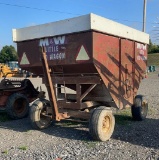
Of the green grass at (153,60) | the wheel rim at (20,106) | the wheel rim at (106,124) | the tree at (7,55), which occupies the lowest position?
the wheel rim at (106,124)

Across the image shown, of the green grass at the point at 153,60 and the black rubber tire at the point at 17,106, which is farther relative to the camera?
the green grass at the point at 153,60

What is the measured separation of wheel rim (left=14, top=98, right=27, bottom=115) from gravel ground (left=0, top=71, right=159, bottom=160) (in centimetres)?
89

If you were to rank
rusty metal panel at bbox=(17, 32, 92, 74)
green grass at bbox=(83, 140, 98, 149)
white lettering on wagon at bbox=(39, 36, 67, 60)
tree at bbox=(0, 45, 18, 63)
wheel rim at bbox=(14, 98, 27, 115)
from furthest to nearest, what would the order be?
tree at bbox=(0, 45, 18, 63) < wheel rim at bbox=(14, 98, 27, 115) < white lettering on wagon at bbox=(39, 36, 67, 60) < rusty metal panel at bbox=(17, 32, 92, 74) < green grass at bbox=(83, 140, 98, 149)

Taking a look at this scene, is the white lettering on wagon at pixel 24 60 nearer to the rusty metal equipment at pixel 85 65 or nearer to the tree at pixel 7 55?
the rusty metal equipment at pixel 85 65

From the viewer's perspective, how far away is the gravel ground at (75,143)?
5.27 m

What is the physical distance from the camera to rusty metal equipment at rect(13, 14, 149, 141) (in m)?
6.38

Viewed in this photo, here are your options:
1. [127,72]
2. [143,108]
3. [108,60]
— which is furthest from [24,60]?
[143,108]

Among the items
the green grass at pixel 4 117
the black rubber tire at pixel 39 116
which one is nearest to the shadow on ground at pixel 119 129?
the black rubber tire at pixel 39 116

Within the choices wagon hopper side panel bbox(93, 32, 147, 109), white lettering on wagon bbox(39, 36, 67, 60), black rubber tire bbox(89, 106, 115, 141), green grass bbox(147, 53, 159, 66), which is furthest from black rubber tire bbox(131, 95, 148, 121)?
green grass bbox(147, 53, 159, 66)

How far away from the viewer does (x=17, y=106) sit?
9031 mm

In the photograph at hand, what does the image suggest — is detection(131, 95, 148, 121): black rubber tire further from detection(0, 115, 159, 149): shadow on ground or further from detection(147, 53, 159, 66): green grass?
detection(147, 53, 159, 66): green grass

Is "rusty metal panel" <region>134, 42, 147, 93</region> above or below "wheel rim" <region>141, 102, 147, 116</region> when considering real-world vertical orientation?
above

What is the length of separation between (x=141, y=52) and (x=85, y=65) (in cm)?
265

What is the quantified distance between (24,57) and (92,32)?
7.40 feet
